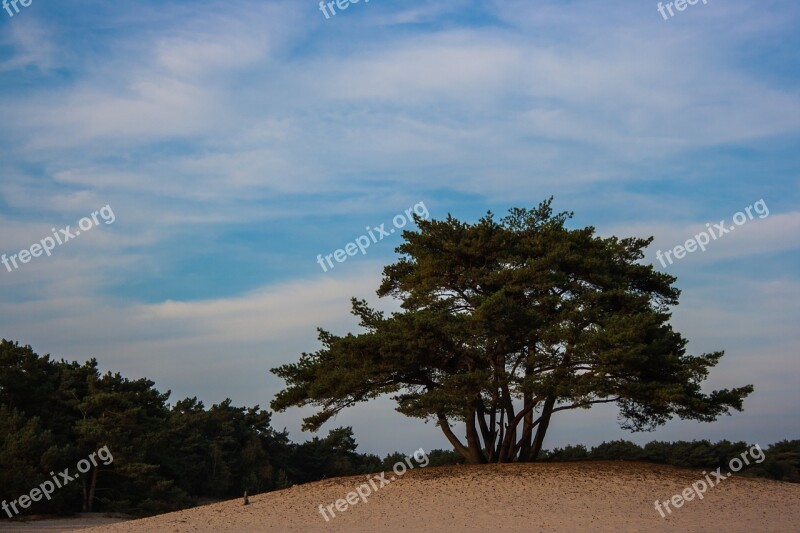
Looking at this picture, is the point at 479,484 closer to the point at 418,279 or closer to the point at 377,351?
the point at 377,351

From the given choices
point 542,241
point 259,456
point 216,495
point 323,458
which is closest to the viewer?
point 542,241

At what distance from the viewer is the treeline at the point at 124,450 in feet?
97.9

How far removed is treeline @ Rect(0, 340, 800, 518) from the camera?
97.9 ft

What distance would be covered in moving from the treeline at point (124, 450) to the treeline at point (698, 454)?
0.17 feet

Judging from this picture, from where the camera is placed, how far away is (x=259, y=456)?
1884 inches

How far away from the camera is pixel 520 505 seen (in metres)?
20.9

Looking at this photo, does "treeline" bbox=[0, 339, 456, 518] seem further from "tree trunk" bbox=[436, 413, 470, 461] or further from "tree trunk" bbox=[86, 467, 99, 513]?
"tree trunk" bbox=[436, 413, 470, 461]

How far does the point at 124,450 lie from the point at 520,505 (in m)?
18.0

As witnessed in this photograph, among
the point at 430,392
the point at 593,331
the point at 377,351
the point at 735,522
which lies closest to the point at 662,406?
the point at 593,331

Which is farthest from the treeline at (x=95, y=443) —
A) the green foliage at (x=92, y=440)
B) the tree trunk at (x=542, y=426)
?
the tree trunk at (x=542, y=426)

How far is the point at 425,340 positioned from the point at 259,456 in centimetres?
2657

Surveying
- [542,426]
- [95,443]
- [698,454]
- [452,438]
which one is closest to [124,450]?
[95,443]

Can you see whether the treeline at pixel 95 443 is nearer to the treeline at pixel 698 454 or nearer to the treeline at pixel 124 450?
the treeline at pixel 124 450

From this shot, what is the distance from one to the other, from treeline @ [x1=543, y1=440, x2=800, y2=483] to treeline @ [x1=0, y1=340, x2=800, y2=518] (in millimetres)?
51
